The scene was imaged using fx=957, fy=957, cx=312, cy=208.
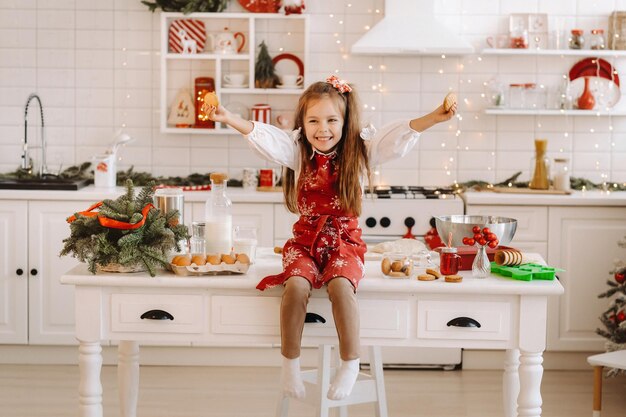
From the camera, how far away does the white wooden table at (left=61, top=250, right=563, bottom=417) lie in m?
3.02

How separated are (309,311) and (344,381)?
0.88ft

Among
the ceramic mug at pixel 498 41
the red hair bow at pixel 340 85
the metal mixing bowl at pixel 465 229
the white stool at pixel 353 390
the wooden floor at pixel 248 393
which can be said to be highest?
the ceramic mug at pixel 498 41

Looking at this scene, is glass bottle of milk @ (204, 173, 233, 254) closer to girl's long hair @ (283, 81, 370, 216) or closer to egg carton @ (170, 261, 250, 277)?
egg carton @ (170, 261, 250, 277)

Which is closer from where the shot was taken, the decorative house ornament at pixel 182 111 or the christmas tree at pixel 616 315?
the christmas tree at pixel 616 315

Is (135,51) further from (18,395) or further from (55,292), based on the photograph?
(18,395)

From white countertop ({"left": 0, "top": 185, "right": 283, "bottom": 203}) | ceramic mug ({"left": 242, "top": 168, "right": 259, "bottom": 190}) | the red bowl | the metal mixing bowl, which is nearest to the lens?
the red bowl

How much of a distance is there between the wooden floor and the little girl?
1.57 metres

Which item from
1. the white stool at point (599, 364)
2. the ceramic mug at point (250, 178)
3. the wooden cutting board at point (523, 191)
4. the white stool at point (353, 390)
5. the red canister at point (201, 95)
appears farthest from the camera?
the red canister at point (201, 95)

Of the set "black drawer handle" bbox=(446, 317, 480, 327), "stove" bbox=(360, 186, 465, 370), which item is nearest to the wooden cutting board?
"stove" bbox=(360, 186, 465, 370)

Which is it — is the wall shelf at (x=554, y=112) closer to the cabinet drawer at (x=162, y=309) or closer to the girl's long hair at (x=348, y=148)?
the girl's long hair at (x=348, y=148)

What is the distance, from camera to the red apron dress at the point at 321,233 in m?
3.04

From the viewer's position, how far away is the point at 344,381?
2.90 m

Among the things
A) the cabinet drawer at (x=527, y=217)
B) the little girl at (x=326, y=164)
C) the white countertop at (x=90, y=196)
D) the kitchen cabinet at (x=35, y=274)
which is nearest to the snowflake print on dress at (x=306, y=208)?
the little girl at (x=326, y=164)

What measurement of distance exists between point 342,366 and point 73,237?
985 millimetres
